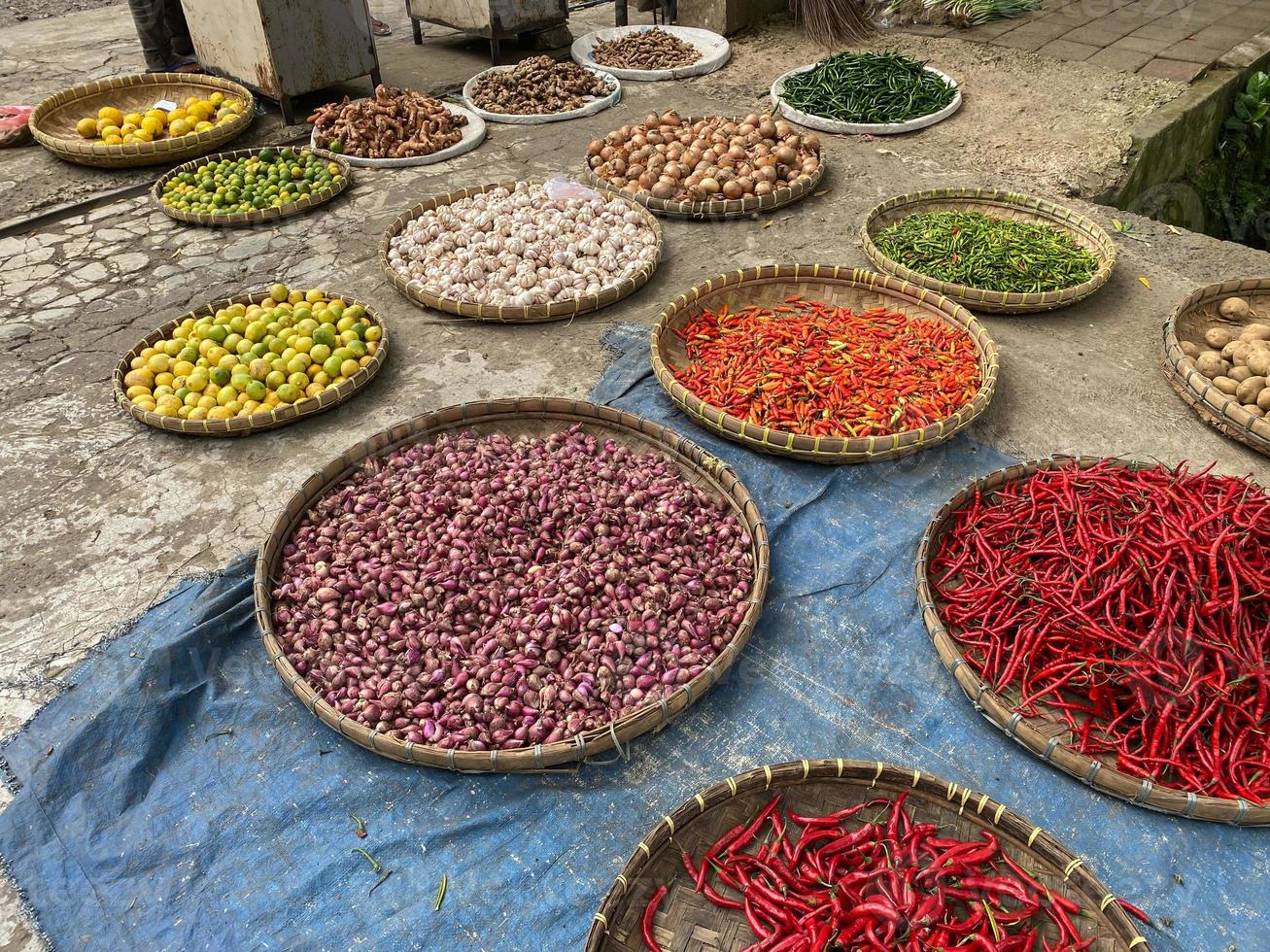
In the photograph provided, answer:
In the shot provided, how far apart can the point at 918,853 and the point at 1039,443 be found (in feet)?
6.22

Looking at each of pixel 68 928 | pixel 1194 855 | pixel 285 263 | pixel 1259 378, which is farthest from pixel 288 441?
pixel 1259 378

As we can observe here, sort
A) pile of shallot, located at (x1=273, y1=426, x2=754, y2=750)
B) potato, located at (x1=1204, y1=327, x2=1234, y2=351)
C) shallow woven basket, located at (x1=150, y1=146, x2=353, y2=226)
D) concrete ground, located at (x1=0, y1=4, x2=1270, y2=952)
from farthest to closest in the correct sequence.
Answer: shallow woven basket, located at (x1=150, y1=146, x2=353, y2=226)
potato, located at (x1=1204, y1=327, x2=1234, y2=351)
concrete ground, located at (x1=0, y1=4, x2=1270, y2=952)
pile of shallot, located at (x1=273, y1=426, x2=754, y2=750)

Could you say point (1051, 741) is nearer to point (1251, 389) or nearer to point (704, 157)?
point (1251, 389)

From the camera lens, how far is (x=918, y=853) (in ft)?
6.44

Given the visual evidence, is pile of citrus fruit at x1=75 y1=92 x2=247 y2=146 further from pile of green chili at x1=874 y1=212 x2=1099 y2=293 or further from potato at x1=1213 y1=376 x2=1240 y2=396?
potato at x1=1213 y1=376 x2=1240 y2=396

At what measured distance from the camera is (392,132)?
5.50 meters

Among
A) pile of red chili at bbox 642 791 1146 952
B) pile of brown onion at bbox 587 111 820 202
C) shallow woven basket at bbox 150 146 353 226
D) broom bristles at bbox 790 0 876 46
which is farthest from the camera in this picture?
broom bristles at bbox 790 0 876 46

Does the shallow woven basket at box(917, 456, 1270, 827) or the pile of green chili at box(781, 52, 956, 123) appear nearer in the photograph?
the shallow woven basket at box(917, 456, 1270, 827)

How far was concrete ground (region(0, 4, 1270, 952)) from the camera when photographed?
287 centimetres

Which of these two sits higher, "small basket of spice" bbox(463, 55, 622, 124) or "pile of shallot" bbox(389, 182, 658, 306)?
"small basket of spice" bbox(463, 55, 622, 124)

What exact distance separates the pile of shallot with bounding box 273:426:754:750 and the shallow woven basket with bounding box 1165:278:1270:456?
197 cm

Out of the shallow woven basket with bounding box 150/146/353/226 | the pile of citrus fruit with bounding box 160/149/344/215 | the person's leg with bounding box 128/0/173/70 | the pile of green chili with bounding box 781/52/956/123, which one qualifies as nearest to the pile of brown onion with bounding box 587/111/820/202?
the pile of green chili with bounding box 781/52/956/123

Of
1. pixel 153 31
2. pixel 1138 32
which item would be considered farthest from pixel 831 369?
pixel 153 31

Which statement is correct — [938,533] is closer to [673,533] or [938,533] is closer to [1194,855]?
[673,533]
